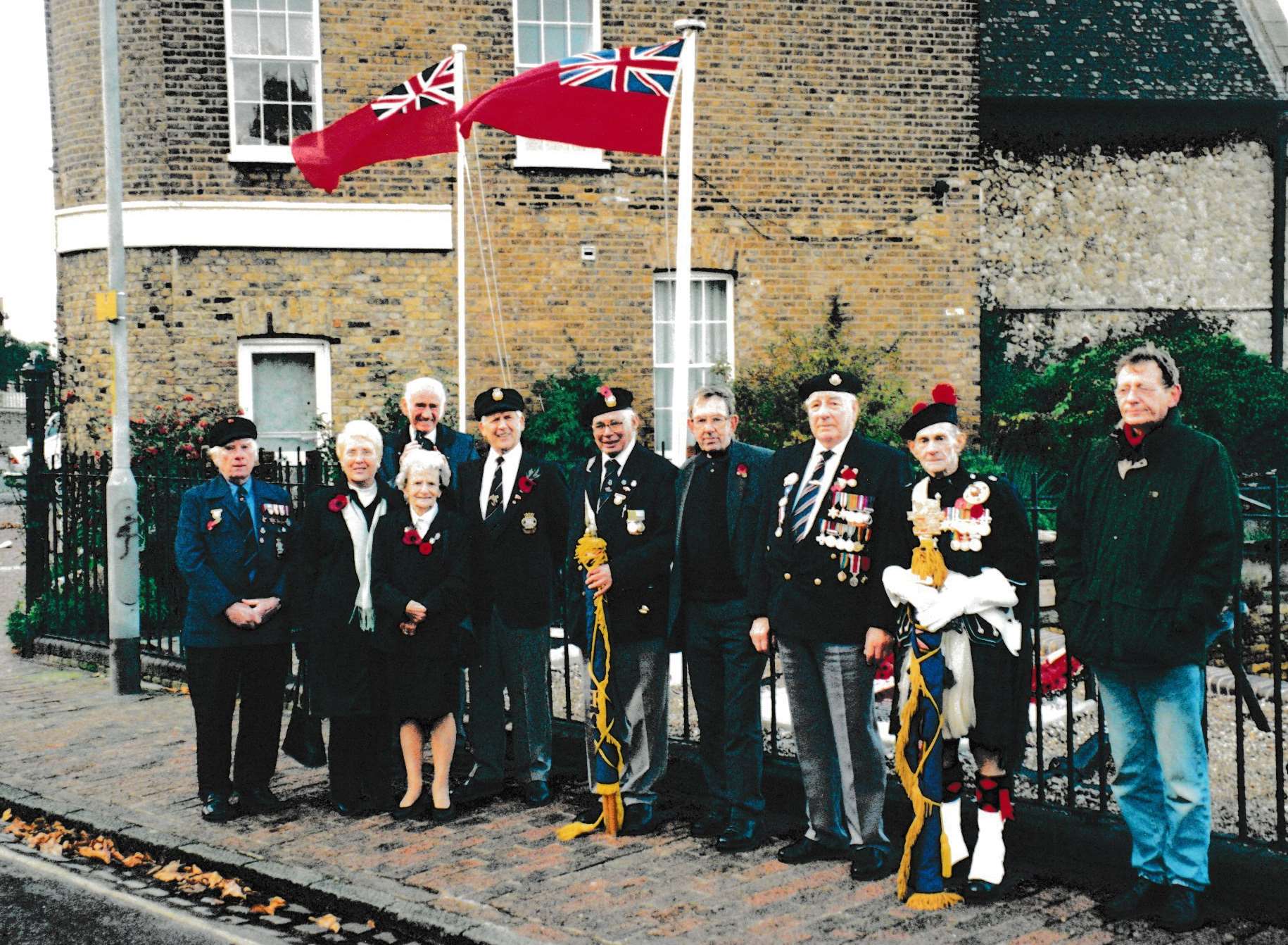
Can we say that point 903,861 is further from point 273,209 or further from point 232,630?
point 273,209

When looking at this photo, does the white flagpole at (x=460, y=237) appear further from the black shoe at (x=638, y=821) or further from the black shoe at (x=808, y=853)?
the black shoe at (x=808, y=853)

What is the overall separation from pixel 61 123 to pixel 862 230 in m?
9.17

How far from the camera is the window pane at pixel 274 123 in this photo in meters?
15.2

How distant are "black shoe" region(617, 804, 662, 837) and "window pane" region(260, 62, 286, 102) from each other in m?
10.9

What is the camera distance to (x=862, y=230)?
54.5 feet

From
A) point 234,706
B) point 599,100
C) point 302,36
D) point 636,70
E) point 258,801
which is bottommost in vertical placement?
point 258,801

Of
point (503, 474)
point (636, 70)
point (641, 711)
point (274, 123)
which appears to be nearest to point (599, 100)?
point (636, 70)

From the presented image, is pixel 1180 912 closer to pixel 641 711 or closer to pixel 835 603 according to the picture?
pixel 835 603

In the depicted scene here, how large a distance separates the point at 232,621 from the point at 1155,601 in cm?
436

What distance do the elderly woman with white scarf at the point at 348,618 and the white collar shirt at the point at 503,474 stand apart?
1.41ft

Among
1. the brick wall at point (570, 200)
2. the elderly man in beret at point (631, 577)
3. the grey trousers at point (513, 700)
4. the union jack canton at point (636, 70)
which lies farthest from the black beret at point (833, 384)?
the brick wall at point (570, 200)

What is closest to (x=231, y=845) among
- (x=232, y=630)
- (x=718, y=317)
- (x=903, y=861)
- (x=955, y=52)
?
(x=232, y=630)

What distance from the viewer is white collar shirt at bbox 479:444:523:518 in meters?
7.10

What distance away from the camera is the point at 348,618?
689 cm
